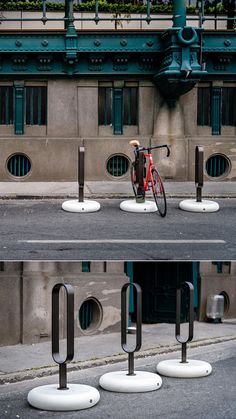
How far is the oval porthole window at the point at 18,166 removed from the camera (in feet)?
70.6

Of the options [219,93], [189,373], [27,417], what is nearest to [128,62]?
[219,93]

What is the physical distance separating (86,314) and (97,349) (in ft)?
1.55

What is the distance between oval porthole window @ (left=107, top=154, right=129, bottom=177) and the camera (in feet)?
71.1

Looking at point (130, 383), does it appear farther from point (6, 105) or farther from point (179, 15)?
point (6, 105)

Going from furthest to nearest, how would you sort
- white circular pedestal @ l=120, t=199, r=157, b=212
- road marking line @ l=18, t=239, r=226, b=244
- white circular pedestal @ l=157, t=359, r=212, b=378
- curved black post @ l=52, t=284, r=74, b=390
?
white circular pedestal @ l=120, t=199, r=157, b=212, road marking line @ l=18, t=239, r=226, b=244, white circular pedestal @ l=157, t=359, r=212, b=378, curved black post @ l=52, t=284, r=74, b=390

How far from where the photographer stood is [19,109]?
21.6 meters

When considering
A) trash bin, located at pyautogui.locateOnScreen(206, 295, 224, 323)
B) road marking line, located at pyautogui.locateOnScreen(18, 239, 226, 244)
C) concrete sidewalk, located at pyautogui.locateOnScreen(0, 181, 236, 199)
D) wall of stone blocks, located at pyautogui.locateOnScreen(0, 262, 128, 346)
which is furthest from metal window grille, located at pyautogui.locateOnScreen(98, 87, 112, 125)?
trash bin, located at pyautogui.locateOnScreen(206, 295, 224, 323)

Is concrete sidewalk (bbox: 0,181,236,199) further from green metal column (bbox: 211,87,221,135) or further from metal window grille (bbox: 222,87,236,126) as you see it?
metal window grille (bbox: 222,87,236,126)

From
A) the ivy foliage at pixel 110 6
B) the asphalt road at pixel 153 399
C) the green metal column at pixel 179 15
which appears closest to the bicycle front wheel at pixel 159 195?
the green metal column at pixel 179 15

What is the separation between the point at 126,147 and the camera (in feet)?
70.7

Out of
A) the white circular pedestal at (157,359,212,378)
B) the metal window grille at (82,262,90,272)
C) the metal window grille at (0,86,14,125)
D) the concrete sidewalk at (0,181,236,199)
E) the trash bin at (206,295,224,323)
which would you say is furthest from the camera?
the metal window grille at (0,86,14,125)

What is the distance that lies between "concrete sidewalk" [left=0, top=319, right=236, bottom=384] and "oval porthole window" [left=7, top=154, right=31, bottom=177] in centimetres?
988

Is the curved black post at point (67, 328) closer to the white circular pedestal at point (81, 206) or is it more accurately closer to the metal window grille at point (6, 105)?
the white circular pedestal at point (81, 206)

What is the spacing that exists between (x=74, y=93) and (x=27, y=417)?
13.2 m
